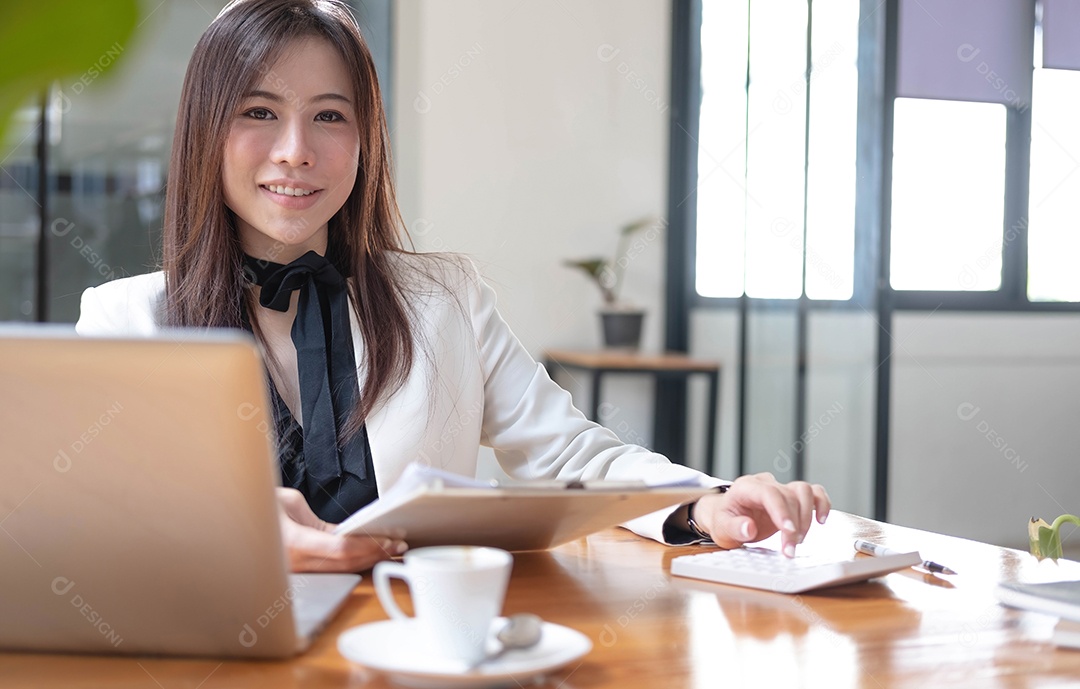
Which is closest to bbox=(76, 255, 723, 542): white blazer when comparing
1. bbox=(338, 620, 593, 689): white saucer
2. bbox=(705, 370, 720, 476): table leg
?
bbox=(338, 620, 593, 689): white saucer

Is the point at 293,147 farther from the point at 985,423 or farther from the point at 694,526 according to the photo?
the point at 985,423

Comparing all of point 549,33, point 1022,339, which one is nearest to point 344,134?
point 549,33

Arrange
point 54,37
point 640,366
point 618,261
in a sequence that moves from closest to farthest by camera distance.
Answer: point 54,37, point 640,366, point 618,261

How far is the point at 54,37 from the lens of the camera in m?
0.20

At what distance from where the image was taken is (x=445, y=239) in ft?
14.1

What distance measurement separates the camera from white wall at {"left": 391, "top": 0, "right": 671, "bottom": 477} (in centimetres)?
427

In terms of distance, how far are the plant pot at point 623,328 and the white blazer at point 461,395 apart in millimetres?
2607

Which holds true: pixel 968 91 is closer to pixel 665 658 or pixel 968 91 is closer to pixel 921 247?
pixel 921 247

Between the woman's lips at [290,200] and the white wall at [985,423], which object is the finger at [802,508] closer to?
the woman's lips at [290,200]

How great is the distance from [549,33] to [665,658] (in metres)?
3.91

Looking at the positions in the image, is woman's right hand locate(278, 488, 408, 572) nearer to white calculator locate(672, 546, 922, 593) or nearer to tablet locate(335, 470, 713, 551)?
tablet locate(335, 470, 713, 551)

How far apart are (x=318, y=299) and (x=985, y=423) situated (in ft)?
10.9

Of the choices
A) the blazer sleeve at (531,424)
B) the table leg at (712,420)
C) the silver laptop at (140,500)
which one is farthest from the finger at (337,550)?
the table leg at (712,420)

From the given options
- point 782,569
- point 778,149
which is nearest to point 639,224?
point 778,149
